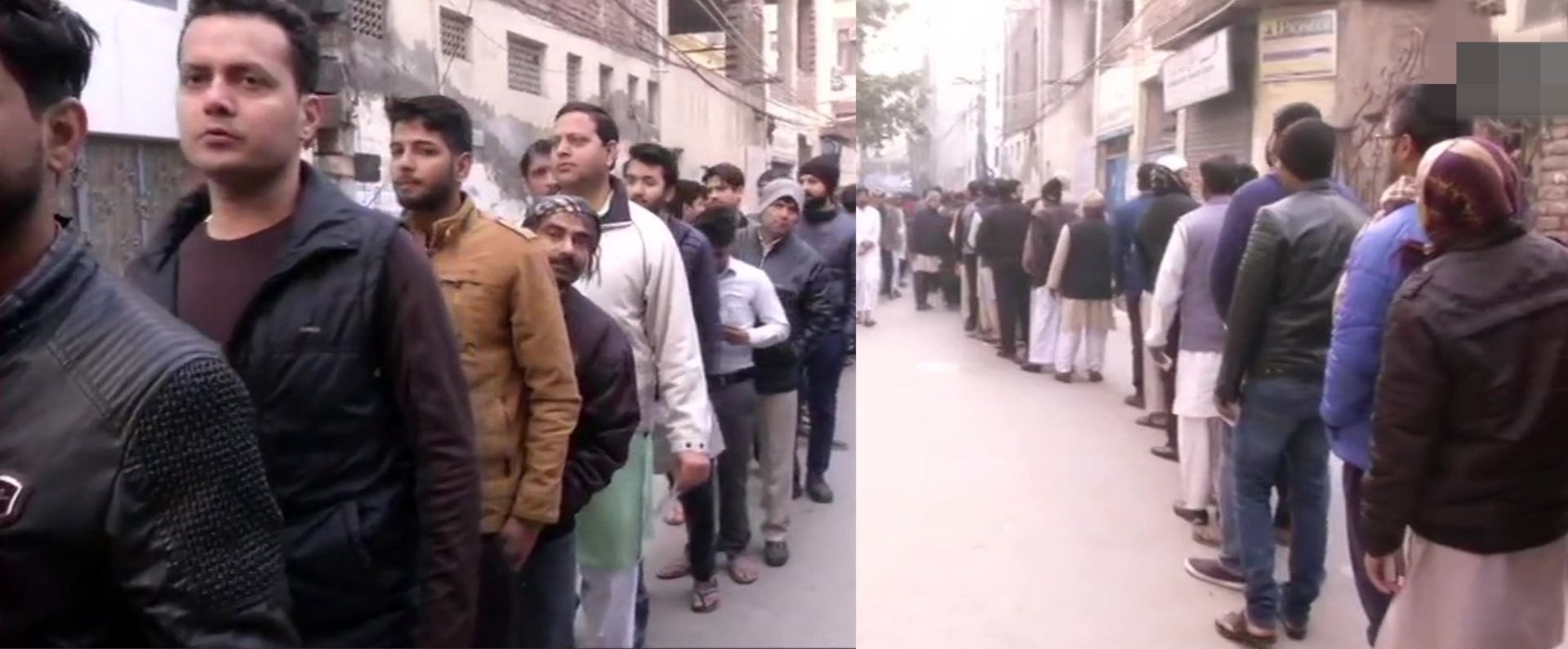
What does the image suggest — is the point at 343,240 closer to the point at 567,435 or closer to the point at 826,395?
the point at 567,435

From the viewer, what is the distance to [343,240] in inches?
42.0

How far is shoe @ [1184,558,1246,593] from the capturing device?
214 cm

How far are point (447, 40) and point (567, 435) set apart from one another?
1.39ft

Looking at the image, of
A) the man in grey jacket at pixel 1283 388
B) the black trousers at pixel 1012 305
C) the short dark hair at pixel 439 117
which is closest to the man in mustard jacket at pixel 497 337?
the short dark hair at pixel 439 117

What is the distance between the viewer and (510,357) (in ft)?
4.38

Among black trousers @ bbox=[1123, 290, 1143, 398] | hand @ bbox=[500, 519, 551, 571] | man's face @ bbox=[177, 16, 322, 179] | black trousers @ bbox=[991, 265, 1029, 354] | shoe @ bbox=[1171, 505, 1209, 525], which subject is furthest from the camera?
shoe @ bbox=[1171, 505, 1209, 525]

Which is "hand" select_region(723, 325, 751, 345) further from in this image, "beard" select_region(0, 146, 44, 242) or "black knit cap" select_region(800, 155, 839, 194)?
"beard" select_region(0, 146, 44, 242)

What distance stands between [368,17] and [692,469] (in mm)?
519

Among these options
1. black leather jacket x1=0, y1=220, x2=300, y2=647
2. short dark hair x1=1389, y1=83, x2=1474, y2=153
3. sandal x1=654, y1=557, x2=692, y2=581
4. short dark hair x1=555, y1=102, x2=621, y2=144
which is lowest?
sandal x1=654, y1=557, x2=692, y2=581

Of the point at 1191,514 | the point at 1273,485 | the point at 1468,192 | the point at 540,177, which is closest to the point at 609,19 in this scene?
the point at 540,177

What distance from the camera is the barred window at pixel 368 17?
1141 mm

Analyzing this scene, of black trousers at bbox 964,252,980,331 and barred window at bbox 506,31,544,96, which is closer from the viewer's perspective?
barred window at bbox 506,31,544,96

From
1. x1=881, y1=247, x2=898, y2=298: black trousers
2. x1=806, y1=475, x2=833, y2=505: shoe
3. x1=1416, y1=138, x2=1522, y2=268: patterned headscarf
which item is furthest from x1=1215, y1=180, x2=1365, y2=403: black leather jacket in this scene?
x1=806, y1=475, x2=833, y2=505: shoe

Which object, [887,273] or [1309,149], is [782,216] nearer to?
[887,273]
